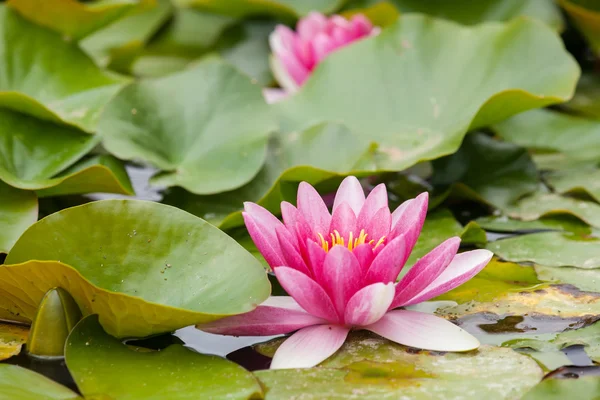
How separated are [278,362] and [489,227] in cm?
75

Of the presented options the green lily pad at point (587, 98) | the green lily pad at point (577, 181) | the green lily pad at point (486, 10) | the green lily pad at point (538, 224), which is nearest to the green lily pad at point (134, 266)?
the green lily pad at point (538, 224)

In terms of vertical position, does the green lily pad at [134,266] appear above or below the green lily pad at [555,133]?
above

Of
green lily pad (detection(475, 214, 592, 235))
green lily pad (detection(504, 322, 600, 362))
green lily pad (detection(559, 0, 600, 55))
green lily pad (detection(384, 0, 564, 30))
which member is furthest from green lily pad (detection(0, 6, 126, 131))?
green lily pad (detection(559, 0, 600, 55))

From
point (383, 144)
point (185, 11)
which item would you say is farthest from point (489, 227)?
point (185, 11)

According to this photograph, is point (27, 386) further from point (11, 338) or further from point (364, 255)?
point (364, 255)

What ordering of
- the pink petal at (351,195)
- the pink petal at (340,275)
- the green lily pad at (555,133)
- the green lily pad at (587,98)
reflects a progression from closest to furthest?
the pink petal at (340,275)
the pink petal at (351,195)
the green lily pad at (555,133)
the green lily pad at (587,98)

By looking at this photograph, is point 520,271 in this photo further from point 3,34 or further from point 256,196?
point 3,34

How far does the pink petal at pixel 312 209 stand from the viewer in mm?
1197

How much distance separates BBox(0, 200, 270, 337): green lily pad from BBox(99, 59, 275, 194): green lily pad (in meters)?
0.36

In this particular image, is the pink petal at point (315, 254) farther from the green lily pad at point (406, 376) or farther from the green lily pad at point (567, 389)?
the green lily pad at point (567, 389)

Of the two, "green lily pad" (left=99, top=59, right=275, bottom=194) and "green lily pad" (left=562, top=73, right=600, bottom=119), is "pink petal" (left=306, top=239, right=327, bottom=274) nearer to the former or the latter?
"green lily pad" (left=99, top=59, right=275, bottom=194)

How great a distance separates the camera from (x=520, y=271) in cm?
138

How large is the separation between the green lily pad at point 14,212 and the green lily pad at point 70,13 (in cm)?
69

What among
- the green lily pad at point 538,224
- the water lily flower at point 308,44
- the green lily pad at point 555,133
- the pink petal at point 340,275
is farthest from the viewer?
the water lily flower at point 308,44
